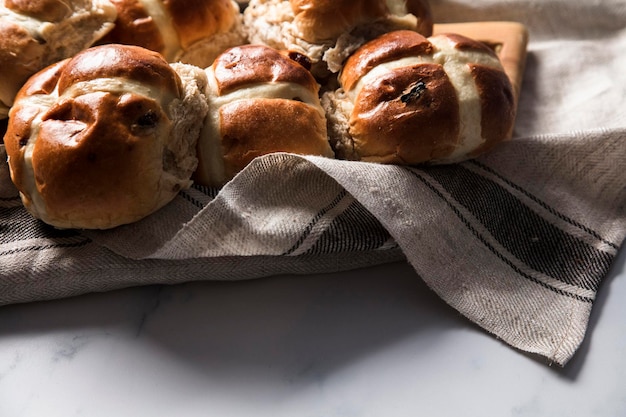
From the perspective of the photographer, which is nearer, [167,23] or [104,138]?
[104,138]

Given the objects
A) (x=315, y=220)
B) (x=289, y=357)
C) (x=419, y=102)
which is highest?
(x=419, y=102)

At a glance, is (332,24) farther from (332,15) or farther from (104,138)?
(104,138)

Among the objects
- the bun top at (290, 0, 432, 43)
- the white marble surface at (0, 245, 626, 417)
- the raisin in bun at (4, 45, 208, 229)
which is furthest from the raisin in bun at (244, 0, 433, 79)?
the white marble surface at (0, 245, 626, 417)

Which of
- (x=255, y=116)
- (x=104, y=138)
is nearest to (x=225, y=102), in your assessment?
(x=255, y=116)

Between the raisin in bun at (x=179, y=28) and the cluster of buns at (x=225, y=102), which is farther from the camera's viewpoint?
the raisin in bun at (x=179, y=28)

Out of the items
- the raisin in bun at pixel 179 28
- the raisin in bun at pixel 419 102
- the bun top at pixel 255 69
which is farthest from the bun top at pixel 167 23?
the raisin in bun at pixel 419 102

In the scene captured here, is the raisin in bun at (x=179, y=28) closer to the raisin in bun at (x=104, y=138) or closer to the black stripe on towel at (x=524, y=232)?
the raisin in bun at (x=104, y=138)

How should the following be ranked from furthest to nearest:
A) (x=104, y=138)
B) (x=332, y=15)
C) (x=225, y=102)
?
(x=332, y=15) < (x=225, y=102) < (x=104, y=138)

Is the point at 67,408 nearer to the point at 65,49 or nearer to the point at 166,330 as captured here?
the point at 166,330

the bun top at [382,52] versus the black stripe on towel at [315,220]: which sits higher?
the bun top at [382,52]
